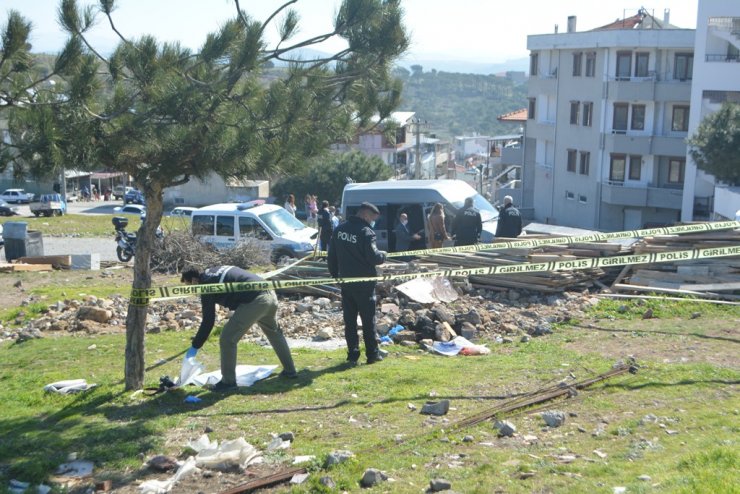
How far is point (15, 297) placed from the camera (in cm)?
1705

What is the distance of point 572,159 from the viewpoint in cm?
5319

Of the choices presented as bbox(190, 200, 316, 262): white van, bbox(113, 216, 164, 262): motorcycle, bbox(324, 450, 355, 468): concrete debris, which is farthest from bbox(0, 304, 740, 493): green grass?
bbox(113, 216, 164, 262): motorcycle

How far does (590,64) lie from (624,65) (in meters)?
2.34

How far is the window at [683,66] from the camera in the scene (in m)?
47.7

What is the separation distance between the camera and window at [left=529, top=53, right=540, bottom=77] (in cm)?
5653

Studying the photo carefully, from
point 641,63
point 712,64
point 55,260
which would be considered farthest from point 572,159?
point 55,260

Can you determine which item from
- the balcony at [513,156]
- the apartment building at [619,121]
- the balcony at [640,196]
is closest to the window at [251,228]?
the apartment building at [619,121]

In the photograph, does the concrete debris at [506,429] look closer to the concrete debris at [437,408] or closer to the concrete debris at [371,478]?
the concrete debris at [437,408]

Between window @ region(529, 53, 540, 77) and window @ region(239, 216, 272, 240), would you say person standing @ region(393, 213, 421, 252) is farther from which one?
window @ region(529, 53, 540, 77)

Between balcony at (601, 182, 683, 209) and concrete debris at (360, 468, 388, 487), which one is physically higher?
concrete debris at (360, 468, 388, 487)

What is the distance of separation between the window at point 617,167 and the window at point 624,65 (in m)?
4.29

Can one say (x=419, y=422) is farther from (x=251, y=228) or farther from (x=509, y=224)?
(x=251, y=228)

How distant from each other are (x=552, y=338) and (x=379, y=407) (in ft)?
12.3

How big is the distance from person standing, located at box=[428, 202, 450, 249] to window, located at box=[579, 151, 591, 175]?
34299 millimetres
